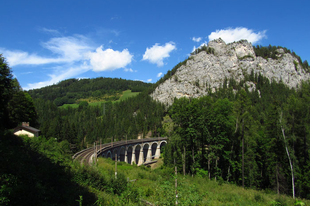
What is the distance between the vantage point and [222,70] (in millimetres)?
141875

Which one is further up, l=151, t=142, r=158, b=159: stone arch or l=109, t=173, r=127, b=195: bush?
l=109, t=173, r=127, b=195: bush

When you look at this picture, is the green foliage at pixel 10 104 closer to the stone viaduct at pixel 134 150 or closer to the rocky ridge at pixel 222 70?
the stone viaduct at pixel 134 150


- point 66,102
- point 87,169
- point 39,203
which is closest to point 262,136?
point 87,169

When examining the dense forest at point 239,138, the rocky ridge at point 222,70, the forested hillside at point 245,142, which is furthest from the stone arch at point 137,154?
the rocky ridge at point 222,70

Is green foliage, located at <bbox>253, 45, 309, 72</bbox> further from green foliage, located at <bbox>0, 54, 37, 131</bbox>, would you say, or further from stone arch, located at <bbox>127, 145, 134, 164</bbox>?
green foliage, located at <bbox>0, 54, 37, 131</bbox>

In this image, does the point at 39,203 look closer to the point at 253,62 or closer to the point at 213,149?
the point at 213,149

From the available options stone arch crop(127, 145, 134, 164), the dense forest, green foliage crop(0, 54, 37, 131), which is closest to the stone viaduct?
stone arch crop(127, 145, 134, 164)

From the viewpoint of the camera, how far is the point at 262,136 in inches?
1175

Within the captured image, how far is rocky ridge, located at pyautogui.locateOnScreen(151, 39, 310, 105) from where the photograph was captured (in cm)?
13775

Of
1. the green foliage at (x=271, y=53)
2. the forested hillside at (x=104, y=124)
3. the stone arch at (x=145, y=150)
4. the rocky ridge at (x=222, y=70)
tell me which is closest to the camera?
the forested hillside at (x=104, y=124)

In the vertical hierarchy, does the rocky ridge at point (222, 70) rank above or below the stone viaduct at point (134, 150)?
above

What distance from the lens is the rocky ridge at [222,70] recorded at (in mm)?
137750

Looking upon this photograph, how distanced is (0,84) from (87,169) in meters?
24.0

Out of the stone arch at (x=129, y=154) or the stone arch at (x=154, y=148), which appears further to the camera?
the stone arch at (x=154, y=148)
